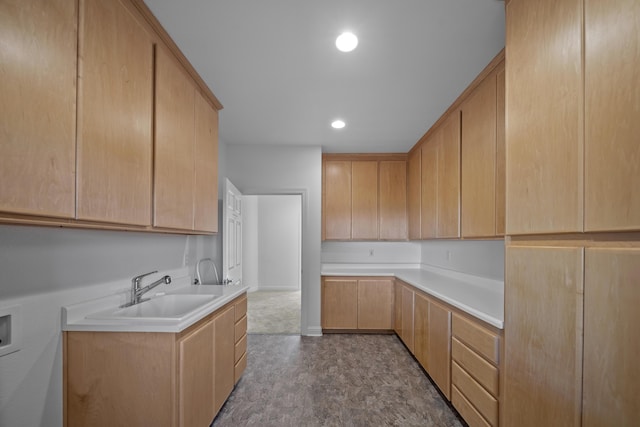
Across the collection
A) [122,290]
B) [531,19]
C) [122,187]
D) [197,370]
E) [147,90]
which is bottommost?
[197,370]

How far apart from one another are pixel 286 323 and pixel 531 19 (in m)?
4.37

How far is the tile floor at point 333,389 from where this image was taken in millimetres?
2191

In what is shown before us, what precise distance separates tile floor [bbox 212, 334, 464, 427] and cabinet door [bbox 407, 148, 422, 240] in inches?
60.2

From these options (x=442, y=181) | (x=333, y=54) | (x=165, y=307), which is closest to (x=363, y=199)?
(x=442, y=181)

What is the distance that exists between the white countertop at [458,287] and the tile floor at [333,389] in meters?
0.86

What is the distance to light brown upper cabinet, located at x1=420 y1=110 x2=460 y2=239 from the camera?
2.77 m

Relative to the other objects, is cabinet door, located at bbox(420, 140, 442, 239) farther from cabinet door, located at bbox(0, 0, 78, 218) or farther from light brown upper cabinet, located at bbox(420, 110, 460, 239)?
cabinet door, located at bbox(0, 0, 78, 218)

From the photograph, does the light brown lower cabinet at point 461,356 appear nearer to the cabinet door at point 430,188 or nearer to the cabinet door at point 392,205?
the cabinet door at point 430,188

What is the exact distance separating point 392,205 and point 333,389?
2619 mm

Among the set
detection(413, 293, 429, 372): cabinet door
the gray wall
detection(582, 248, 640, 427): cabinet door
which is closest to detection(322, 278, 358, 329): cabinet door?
the gray wall

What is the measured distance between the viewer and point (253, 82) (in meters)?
2.35

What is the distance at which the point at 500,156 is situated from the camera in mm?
2039

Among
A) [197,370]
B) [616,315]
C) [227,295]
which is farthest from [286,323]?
[616,315]

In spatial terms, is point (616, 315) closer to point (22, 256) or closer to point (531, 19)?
point (531, 19)
